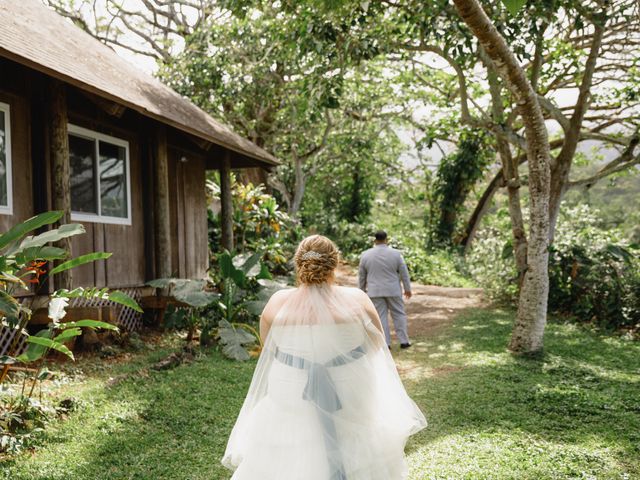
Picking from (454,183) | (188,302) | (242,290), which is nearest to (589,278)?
(242,290)

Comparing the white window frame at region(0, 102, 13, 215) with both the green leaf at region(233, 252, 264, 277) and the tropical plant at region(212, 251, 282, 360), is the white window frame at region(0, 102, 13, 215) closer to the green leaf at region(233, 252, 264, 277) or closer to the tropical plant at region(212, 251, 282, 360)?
the tropical plant at region(212, 251, 282, 360)

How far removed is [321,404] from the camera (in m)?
3.26

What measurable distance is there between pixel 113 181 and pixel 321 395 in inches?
325

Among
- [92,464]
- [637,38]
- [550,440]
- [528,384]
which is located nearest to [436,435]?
[550,440]

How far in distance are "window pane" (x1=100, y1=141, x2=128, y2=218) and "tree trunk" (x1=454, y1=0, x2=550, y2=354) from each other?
267 inches

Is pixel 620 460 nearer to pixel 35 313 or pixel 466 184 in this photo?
pixel 35 313

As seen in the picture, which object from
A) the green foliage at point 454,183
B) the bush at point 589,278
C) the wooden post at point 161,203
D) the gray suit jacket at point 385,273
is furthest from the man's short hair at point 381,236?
the green foliage at point 454,183

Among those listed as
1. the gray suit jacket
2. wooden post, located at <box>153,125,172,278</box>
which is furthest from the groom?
wooden post, located at <box>153,125,172,278</box>

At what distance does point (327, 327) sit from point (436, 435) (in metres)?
2.83

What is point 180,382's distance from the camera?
721cm

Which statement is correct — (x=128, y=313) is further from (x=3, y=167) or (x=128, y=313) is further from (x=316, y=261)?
(x=316, y=261)

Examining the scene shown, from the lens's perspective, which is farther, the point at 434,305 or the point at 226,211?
the point at 434,305

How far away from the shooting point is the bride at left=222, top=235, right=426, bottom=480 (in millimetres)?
3223

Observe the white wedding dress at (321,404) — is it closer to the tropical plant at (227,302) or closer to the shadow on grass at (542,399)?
the shadow on grass at (542,399)
